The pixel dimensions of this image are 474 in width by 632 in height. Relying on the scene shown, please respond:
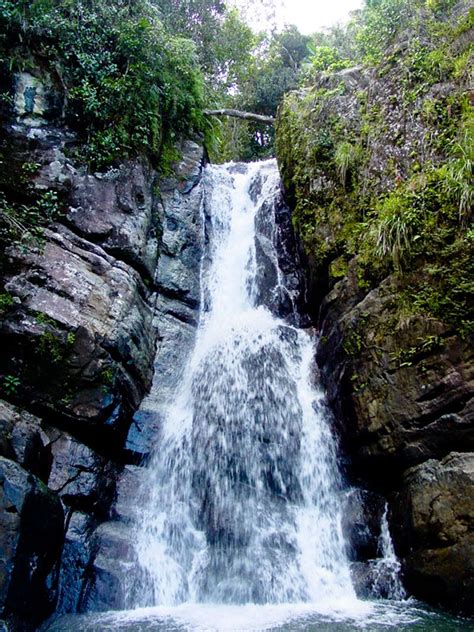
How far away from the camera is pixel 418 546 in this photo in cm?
529

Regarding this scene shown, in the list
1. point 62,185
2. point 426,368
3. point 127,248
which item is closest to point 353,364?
point 426,368

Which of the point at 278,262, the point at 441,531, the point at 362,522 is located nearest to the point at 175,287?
the point at 278,262

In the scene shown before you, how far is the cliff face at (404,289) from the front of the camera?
527 centimetres

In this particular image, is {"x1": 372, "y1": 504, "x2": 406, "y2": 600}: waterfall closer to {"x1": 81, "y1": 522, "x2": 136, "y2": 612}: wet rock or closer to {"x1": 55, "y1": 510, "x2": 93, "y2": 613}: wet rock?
{"x1": 81, "y1": 522, "x2": 136, "y2": 612}: wet rock

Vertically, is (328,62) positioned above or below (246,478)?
above

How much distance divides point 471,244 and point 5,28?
940cm

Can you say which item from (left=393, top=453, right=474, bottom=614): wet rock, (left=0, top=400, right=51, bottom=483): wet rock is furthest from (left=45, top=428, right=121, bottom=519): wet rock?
(left=393, top=453, right=474, bottom=614): wet rock

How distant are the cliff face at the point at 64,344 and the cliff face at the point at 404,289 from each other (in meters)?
3.49

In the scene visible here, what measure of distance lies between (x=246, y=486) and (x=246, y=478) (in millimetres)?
127

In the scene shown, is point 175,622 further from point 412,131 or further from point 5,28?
point 5,28

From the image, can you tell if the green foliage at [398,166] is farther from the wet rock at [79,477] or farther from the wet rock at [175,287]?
the wet rock at [79,477]

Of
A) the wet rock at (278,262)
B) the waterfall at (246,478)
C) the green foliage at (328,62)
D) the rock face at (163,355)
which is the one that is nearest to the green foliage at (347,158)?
the wet rock at (278,262)

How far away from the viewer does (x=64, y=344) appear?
21.5 feet

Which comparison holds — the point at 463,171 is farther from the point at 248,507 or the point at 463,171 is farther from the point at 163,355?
the point at 163,355
